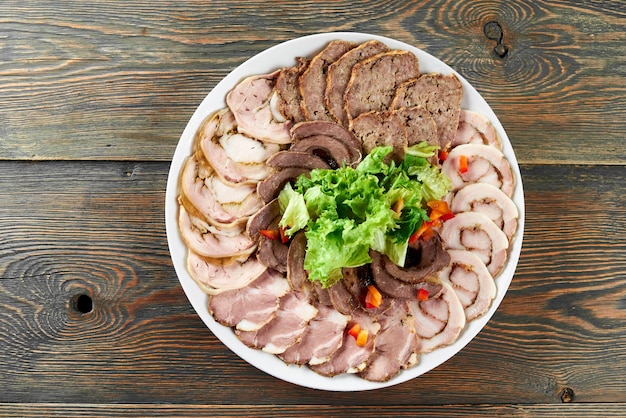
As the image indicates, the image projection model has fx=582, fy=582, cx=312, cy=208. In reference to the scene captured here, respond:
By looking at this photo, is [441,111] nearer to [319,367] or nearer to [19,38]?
[319,367]

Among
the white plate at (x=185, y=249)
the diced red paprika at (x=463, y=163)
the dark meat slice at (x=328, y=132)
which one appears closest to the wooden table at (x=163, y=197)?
the white plate at (x=185, y=249)

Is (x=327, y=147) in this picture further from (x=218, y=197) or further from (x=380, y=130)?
(x=218, y=197)

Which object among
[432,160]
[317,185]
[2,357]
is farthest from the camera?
[2,357]

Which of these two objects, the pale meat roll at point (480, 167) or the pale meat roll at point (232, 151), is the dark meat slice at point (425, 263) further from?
the pale meat roll at point (232, 151)

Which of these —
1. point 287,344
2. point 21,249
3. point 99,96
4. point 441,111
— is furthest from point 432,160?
point 21,249

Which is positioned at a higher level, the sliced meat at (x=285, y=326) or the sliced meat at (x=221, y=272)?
the sliced meat at (x=221, y=272)

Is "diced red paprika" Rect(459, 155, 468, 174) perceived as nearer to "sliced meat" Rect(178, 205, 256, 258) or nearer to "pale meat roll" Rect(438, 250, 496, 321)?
"pale meat roll" Rect(438, 250, 496, 321)
